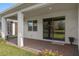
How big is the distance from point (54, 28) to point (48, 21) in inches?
43.3

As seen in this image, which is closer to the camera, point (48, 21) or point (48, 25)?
point (48, 21)

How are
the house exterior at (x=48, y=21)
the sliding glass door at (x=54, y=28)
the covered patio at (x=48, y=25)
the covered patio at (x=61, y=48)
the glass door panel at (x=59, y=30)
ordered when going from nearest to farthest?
the covered patio at (x=61, y=48), the covered patio at (x=48, y=25), the house exterior at (x=48, y=21), the glass door panel at (x=59, y=30), the sliding glass door at (x=54, y=28)

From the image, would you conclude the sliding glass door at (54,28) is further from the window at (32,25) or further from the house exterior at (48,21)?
the window at (32,25)

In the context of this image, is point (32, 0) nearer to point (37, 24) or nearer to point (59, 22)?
point (59, 22)

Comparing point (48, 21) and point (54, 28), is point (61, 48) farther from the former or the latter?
point (48, 21)

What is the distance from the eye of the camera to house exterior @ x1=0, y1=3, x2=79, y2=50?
11106 millimetres

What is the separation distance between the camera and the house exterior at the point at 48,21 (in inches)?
437

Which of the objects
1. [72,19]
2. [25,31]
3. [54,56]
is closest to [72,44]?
[72,19]

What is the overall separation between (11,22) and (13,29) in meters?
1.43

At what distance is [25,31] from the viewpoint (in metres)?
19.7

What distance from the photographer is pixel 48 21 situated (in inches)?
589

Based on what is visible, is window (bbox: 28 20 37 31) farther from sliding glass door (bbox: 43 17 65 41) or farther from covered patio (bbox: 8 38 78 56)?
covered patio (bbox: 8 38 78 56)

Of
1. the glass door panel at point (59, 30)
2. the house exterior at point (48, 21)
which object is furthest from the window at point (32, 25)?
the glass door panel at point (59, 30)

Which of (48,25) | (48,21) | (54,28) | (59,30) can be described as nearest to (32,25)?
(48,25)
